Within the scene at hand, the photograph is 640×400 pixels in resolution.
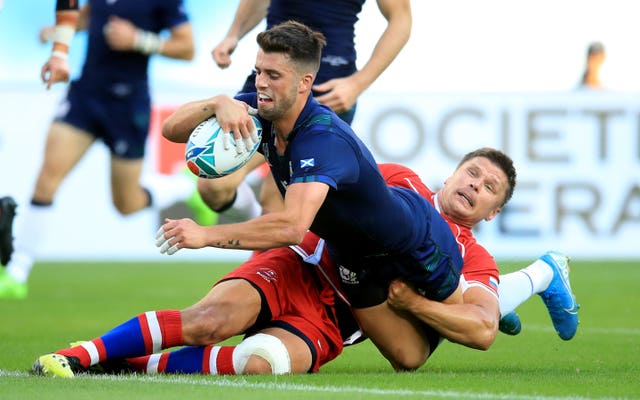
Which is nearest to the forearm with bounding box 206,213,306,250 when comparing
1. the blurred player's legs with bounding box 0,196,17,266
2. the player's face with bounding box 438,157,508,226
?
the player's face with bounding box 438,157,508,226

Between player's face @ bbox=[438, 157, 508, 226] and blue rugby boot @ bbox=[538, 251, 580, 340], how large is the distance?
0.73m

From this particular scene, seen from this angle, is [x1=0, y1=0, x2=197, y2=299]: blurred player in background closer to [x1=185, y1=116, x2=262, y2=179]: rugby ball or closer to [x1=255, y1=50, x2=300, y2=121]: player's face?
[x1=185, y1=116, x2=262, y2=179]: rugby ball

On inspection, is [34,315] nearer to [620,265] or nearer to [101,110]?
[101,110]

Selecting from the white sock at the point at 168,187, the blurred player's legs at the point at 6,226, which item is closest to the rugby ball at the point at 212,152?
the blurred player's legs at the point at 6,226

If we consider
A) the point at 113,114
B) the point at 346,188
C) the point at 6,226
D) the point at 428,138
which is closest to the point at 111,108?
the point at 113,114

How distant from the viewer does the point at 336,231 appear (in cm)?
579

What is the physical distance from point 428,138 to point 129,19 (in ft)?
15.6

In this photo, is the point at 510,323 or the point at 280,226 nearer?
the point at 280,226

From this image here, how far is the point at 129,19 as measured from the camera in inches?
473

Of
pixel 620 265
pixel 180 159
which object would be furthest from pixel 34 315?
pixel 620 265

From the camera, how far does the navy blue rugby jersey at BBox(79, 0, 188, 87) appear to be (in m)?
12.0

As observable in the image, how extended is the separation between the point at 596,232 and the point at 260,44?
33.7 ft

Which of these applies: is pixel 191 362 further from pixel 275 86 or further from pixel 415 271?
pixel 275 86

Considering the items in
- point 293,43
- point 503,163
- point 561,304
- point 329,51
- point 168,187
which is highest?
point 293,43
